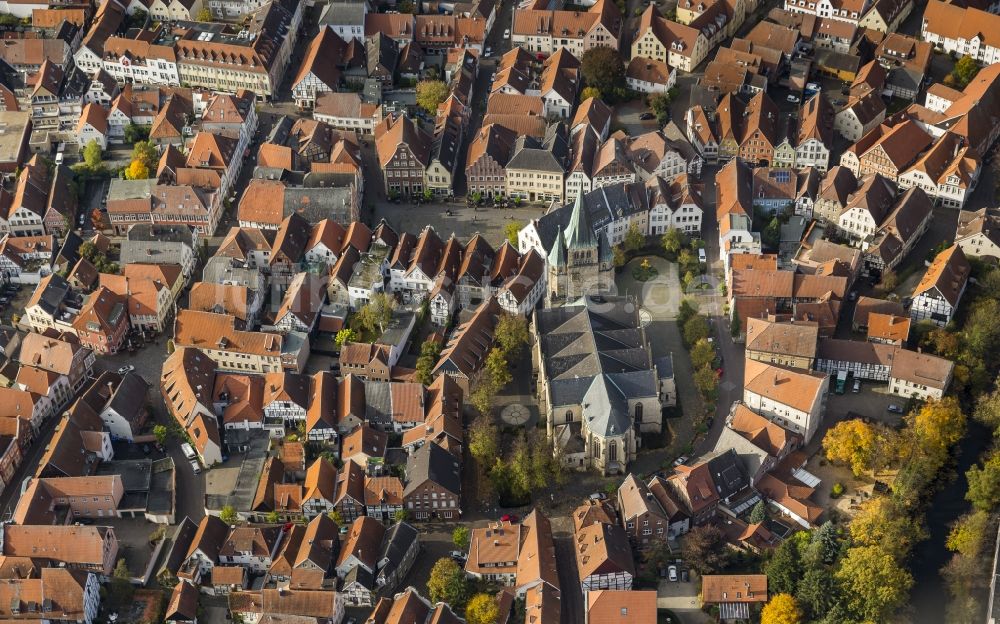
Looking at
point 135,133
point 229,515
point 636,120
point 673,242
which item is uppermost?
point 636,120

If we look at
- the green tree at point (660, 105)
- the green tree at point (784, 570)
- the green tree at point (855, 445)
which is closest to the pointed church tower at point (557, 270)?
the green tree at point (855, 445)

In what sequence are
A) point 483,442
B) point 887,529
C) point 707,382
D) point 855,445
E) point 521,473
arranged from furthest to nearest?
point 707,382, point 483,442, point 855,445, point 521,473, point 887,529

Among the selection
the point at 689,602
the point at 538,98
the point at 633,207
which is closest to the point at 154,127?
the point at 538,98

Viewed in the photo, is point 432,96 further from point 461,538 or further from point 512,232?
point 461,538

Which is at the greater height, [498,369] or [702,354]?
[702,354]

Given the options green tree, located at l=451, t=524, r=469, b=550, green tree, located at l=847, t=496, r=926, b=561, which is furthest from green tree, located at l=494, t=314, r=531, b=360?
green tree, located at l=847, t=496, r=926, b=561

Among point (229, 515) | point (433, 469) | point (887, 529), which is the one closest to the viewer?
point (887, 529)

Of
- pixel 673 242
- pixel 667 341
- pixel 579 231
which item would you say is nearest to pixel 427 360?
pixel 579 231

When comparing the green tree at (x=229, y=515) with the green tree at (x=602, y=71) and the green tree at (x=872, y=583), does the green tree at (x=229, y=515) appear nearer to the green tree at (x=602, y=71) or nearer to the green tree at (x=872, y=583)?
the green tree at (x=872, y=583)

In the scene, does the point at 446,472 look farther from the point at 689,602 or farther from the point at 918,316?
the point at 918,316
